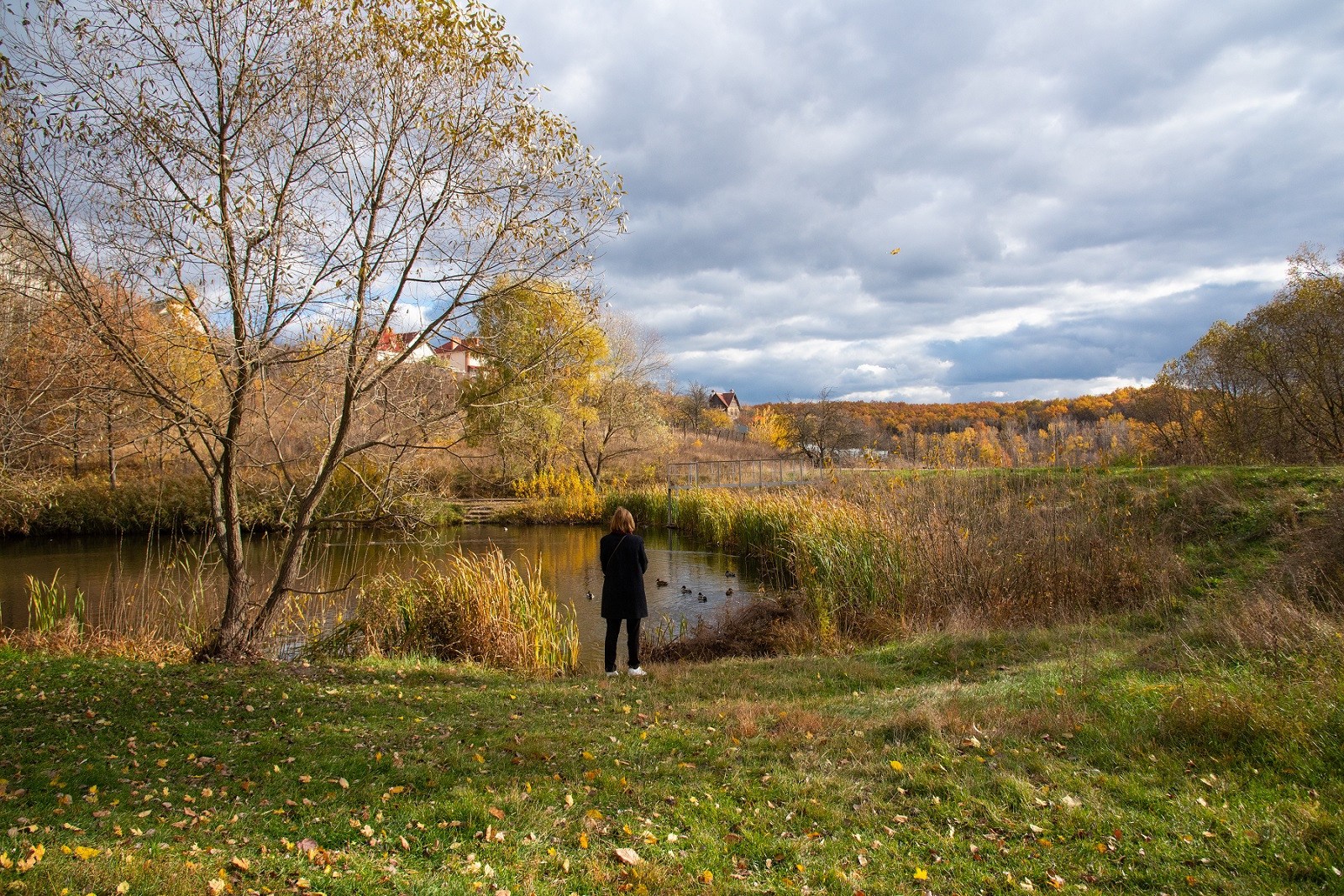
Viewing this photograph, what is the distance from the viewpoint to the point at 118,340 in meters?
6.34

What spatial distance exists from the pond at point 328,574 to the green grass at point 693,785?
2463mm

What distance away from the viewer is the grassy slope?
3328 millimetres

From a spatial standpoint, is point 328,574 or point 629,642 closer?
point 629,642

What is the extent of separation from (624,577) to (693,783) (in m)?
3.83

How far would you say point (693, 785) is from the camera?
4430 mm

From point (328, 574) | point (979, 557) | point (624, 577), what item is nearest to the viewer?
point (624, 577)

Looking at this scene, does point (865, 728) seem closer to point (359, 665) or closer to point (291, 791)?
point (291, 791)

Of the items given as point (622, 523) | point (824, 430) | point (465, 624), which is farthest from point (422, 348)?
point (824, 430)

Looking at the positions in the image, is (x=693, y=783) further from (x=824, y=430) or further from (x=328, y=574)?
(x=824, y=430)

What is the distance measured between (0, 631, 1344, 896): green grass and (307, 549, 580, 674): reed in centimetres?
278

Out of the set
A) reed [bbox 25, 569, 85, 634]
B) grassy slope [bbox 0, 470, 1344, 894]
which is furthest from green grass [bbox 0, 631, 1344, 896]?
reed [bbox 25, 569, 85, 634]

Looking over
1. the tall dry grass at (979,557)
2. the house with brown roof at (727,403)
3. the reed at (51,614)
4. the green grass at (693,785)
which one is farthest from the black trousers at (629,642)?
the house with brown roof at (727,403)

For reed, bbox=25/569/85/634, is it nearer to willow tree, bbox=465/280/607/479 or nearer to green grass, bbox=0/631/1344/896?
green grass, bbox=0/631/1344/896

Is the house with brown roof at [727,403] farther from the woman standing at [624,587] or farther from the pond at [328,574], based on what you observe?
the woman standing at [624,587]
